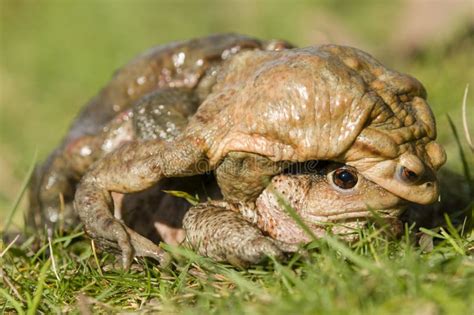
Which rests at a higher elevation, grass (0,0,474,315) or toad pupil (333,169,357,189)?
toad pupil (333,169,357,189)

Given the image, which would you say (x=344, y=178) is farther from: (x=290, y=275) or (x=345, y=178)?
(x=290, y=275)

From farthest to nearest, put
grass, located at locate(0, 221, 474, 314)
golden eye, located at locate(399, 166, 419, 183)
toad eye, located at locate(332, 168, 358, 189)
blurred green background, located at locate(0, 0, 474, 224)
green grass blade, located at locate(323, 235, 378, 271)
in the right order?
1. blurred green background, located at locate(0, 0, 474, 224)
2. toad eye, located at locate(332, 168, 358, 189)
3. golden eye, located at locate(399, 166, 419, 183)
4. green grass blade, located at locate(323, 235, 378, 271)
5. grass, located at locate(0, 221, 474, 314)

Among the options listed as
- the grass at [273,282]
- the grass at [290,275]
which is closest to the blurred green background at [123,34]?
the grass at [290,275]

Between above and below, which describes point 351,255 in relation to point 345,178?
below

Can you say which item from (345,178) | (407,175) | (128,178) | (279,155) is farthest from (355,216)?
(128,178)

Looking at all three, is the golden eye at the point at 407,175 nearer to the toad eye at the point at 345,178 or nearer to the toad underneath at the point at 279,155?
the toad underneath at the point at 279,155

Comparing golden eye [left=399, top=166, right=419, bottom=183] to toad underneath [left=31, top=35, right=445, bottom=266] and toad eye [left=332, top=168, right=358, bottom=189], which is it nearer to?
toad underneath [left=31, top=35, right=445, bottom=266]

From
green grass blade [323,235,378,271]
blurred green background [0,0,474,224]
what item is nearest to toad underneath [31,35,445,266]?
green grass blade [323,235,378,271]
